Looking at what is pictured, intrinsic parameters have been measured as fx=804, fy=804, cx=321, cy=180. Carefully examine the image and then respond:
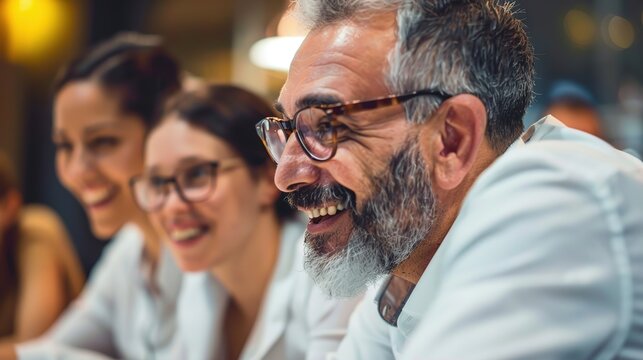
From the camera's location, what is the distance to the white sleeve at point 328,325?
4.67ft

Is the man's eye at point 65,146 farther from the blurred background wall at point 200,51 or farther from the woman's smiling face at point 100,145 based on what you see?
the blurred background wall at point 200,51

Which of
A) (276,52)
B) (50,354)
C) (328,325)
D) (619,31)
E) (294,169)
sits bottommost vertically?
(619,31)

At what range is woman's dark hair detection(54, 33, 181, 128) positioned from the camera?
2123mm

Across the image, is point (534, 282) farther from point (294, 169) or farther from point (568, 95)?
point (568, 95)

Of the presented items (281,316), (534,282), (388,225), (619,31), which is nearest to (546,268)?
(534,282)

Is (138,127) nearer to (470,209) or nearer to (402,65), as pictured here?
(402,65)

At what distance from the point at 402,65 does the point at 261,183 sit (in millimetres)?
812

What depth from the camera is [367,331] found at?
120 cm

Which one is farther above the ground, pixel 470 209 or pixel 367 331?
pixel 470 209

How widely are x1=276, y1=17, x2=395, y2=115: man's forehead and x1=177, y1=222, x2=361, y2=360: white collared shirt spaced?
1.58 feet

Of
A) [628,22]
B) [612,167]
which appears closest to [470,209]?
[612,167]

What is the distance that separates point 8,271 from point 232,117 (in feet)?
4.17

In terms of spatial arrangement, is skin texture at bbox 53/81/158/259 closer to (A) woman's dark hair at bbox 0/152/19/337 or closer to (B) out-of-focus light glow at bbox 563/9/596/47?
(A) woman's dark hair at bbox 0/152/19/337

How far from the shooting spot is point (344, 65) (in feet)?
3.20
